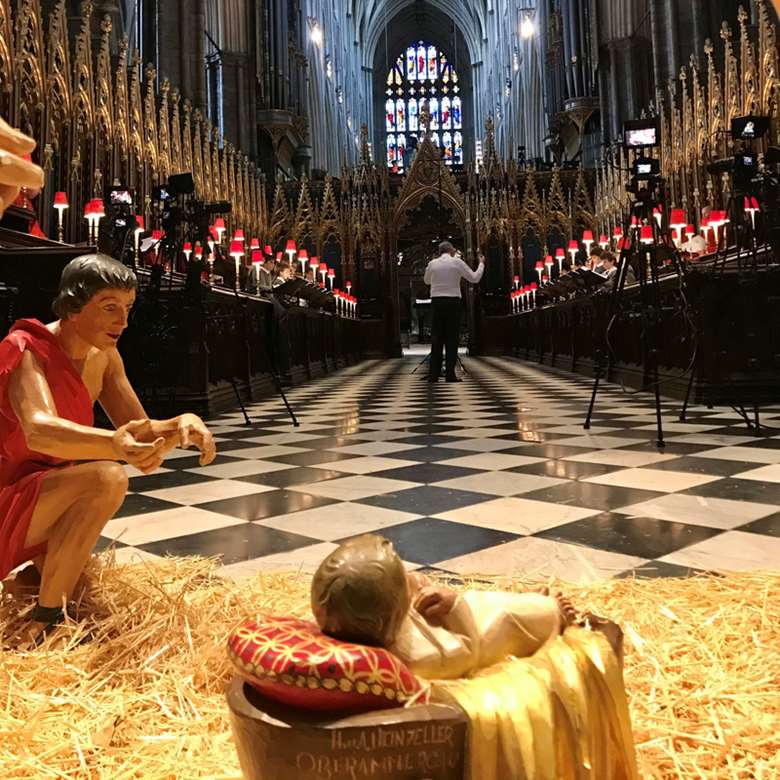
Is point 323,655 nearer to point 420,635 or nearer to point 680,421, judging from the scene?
point 420,635

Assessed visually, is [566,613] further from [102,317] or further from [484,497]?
[484,497]

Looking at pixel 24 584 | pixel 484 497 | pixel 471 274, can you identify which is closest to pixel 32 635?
pixel 24 584

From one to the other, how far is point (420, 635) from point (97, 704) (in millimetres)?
607

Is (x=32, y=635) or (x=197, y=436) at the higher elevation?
(x=197, y=436)

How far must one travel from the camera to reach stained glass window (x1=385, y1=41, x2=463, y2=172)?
39281 mm

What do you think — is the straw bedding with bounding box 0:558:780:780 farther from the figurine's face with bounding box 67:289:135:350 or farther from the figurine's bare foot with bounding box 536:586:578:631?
the figurine's face with bounding box 67:289:135:350

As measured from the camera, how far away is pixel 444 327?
809 centimetres

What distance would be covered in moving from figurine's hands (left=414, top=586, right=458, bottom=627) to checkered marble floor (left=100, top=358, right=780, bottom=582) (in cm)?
87

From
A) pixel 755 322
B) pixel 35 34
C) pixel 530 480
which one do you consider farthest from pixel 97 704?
pixel 35 34

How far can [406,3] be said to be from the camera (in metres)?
37.6

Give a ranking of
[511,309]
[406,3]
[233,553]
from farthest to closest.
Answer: [406,3] → [511,309] → [233,553]

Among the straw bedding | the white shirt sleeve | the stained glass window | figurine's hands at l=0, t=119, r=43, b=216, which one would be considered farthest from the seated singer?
the stained glass window

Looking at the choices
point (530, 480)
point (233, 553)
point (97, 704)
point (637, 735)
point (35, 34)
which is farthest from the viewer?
point (35, 34)

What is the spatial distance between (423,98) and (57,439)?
41.6 meters
